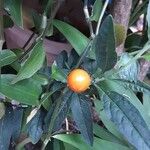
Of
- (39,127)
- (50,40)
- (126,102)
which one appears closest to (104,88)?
(126,102)

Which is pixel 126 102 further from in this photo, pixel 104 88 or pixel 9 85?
pixel 9 85

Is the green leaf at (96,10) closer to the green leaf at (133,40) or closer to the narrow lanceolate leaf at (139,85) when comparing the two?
the narrow lanceolate leaf at (139,85)

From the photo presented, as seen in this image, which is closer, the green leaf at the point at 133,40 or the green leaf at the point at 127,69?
the green leaf at the point at 127,69

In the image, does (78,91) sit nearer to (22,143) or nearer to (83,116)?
(83,116)

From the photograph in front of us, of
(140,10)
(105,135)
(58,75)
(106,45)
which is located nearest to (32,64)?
(58,75)

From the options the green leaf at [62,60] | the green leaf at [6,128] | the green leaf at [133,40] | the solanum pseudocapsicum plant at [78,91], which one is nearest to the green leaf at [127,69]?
the solanum pseudocapsicum plant at [78,91]

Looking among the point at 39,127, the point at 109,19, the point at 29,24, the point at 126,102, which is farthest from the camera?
the point at 29,24

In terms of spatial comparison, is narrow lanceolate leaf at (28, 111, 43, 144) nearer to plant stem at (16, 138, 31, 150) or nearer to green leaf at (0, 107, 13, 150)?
green leaf at (0, 107, 13, 150)

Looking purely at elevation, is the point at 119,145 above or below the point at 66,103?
below
